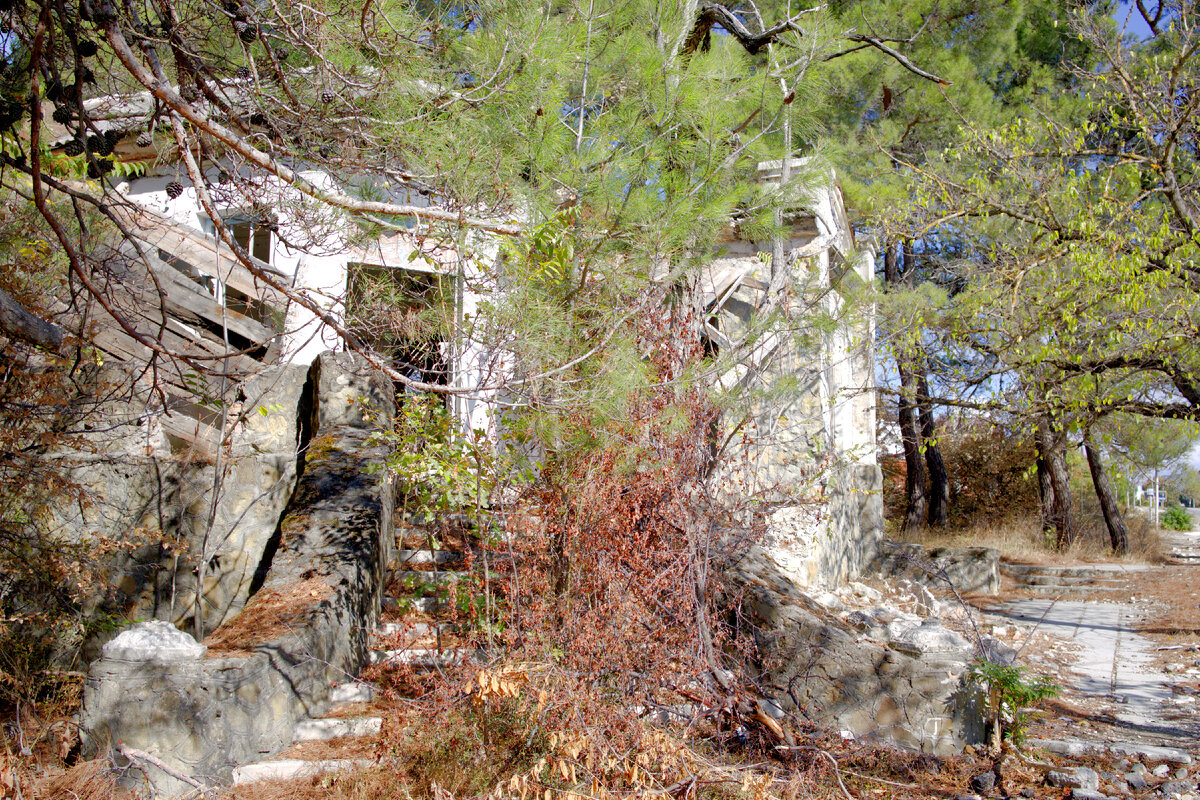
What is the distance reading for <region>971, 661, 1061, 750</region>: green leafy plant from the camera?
4.29m

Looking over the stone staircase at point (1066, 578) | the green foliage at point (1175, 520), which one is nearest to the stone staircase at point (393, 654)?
the stone staircase at point (1066, 578)

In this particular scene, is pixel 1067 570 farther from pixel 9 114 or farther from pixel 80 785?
pixel 9 114

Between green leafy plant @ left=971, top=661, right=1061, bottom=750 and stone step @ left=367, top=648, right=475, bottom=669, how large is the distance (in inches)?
111

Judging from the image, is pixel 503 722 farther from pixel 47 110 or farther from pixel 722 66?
pixel 47 110

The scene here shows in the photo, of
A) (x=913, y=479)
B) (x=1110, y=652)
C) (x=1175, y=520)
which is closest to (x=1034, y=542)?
(x=913, y=479)

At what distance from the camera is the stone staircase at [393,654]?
3.84 meters

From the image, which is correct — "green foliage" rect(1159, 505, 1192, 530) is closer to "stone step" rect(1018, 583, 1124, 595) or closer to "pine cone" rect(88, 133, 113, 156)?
"stone step" rect(1018, 583, 1124, 595)

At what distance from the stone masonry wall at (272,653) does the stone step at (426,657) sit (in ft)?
0.62

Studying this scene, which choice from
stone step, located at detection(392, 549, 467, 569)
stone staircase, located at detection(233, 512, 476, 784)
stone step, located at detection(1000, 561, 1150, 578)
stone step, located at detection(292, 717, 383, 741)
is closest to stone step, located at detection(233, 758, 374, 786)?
stone staircase, located at detection(233, 512, 476, 784)

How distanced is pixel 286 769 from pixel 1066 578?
1114 centimetres

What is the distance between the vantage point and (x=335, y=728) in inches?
167

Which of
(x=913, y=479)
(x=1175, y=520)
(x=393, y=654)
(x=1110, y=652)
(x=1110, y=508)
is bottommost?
(x=1110, y=652)

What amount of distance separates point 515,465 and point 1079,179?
16.5 ft

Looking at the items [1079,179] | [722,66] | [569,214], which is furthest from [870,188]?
[569,214]
